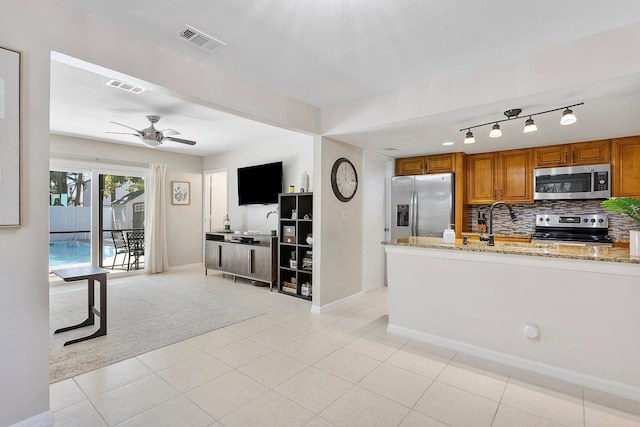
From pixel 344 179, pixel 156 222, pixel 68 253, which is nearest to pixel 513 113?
pixel 344 179

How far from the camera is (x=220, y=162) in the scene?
682 cm

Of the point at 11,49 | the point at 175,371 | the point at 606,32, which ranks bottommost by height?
the point at 175,371

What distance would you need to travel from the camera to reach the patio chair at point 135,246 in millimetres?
6180

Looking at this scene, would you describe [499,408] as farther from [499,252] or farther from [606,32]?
[606,32]

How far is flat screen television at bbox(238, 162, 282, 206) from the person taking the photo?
5.49 meters

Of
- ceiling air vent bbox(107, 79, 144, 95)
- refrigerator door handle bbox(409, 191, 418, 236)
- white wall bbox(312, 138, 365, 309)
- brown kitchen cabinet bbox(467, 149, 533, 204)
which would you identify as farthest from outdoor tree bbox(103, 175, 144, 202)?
brown kitchen cabinet bbox(467, 149, 533, 204)

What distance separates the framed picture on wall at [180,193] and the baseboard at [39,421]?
5.36 metres

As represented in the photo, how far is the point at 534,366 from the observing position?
2482mm

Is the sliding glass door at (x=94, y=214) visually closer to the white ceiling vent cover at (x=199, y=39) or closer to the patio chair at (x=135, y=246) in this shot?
the patio chair at (x=135, y=246)

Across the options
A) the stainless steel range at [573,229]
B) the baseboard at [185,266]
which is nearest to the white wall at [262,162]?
the baseboard at [185,266]

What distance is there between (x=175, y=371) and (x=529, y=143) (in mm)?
4966

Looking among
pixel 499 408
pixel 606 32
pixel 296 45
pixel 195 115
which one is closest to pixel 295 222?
pixel 195 115

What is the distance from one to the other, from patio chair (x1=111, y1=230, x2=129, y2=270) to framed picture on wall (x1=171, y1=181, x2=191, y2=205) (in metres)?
1.20

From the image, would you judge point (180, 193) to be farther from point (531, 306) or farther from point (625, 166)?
point (625, 166)
